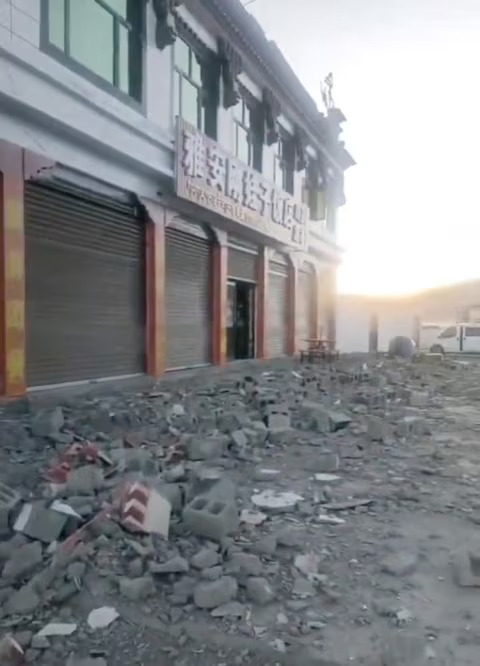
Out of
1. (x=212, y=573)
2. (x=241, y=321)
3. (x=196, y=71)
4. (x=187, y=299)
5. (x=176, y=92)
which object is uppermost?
(x=196, y=71)

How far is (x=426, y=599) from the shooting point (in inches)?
122

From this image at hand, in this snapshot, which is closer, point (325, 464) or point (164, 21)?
point (325, 464)

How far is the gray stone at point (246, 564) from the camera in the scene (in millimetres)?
3236

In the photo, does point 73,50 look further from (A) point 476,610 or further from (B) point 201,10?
(A) point 476,610

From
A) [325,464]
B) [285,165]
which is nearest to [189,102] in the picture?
[285,165]

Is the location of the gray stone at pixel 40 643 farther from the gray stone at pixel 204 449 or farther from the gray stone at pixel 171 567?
the gray stone at pixel 204 449

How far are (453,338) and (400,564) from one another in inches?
1040

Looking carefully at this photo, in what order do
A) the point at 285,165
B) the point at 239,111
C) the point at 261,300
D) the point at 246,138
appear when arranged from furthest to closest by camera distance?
the point at 285,165
the point at 261,300
the point at 246,138
the point at 239,111

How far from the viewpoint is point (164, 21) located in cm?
974

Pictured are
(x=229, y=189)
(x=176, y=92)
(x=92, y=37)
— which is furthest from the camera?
(x=229, y=189)

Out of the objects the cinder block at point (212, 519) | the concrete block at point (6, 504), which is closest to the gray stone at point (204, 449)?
the cinder block at point (212, 519)

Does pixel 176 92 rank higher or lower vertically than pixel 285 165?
lower

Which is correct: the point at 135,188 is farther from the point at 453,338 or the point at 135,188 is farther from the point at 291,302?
the point at 453,338

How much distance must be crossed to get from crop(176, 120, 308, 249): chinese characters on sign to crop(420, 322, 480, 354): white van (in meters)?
14.3
